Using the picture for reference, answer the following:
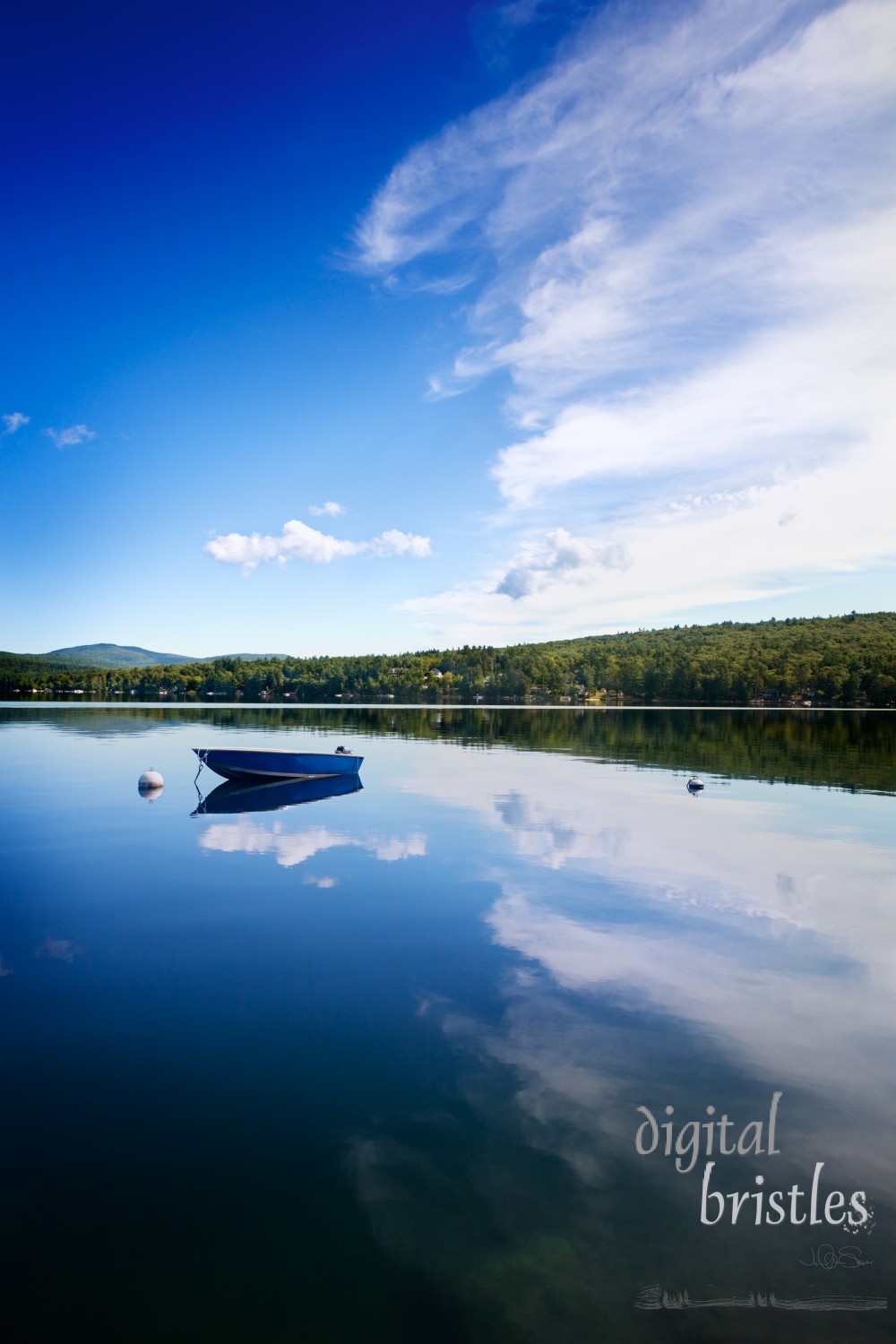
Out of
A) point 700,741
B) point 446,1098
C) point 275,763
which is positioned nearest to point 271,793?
point 275,763

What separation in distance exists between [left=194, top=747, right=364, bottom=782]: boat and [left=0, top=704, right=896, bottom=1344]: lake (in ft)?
38.6

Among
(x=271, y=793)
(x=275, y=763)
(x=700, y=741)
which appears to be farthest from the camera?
(x=700, y=741)

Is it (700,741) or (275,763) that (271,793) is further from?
(700,741)

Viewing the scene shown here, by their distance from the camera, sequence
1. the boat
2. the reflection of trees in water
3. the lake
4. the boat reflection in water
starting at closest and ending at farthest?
the lake < the boat reflection in water < the boat < the reflection of trees in water

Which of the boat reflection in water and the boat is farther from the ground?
the boat

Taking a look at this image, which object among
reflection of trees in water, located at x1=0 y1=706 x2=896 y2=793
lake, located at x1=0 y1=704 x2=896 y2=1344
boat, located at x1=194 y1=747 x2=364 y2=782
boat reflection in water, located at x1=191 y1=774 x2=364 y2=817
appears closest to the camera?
lake, located at x1=0 y1=704 x2=896 y2=1344

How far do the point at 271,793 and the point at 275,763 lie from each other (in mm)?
1431

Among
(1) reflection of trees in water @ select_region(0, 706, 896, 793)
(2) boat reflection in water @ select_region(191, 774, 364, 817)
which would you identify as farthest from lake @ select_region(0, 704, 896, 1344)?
(1) reflection of trees in water @ select_region(0, 706, 896, 793)

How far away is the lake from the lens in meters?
4.67

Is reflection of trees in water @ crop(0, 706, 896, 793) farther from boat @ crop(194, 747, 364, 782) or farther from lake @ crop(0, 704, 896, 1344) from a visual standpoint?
lake @ crop(0, 704, 896, 1344)

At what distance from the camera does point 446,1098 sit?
270 inches

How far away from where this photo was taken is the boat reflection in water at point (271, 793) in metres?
25.5

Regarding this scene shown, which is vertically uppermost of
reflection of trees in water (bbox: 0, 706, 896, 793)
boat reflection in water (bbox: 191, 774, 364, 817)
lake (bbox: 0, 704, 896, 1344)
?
lake (bbox: 0, 704, 896, 1344)

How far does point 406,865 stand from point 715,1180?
11.1 metres
